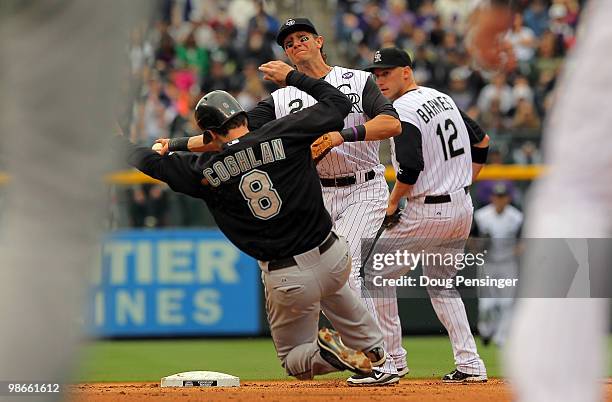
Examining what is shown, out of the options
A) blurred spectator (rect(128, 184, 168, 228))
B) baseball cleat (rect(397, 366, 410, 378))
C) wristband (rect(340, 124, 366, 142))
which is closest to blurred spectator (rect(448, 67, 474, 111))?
blurred spectator (rect(128, 184, 168, 228))

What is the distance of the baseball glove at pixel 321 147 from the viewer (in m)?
6.42

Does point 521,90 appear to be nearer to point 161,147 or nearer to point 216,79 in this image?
point 216,79

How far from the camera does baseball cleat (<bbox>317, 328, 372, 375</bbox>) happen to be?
604 centimetres

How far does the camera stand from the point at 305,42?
701 centimetres

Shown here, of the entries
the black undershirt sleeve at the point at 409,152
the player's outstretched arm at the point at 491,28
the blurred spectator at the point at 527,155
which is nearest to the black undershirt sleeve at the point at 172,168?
the black undershirt sleeve at the point at 409,152

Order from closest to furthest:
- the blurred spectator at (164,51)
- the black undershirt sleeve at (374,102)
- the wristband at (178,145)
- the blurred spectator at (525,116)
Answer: the wristband at (178,145) → the black undershirt sleeve at (374,102) → the blurred spectator at (525,116) → the blurred spectator at (164,51)

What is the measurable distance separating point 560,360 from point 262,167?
139 inches

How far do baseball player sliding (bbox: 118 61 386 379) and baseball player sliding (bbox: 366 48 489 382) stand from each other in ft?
4.28

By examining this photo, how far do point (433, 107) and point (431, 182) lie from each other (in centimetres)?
49

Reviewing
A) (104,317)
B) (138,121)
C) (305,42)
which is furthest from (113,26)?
(138,121)

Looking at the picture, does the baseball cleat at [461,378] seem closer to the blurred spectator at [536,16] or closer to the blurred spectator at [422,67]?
the blurred spectator at [422,67]

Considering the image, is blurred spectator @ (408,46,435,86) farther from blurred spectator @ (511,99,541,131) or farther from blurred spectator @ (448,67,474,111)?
blurred spectator @ (511,99,541,131)

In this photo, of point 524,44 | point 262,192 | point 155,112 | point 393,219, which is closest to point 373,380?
point 393,219

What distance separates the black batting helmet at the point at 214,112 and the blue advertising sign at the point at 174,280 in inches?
237
